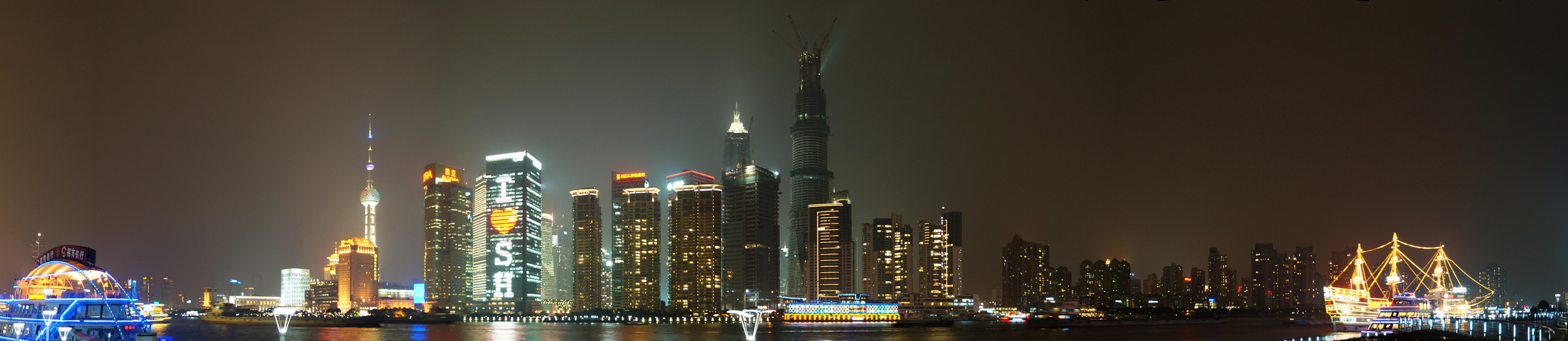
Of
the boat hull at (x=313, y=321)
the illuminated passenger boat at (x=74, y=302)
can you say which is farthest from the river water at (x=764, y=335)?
the illuminated passenger boat at (x=74, y=302)

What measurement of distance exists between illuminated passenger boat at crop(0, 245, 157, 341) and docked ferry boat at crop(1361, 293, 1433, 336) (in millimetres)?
93095

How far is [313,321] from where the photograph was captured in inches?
7628

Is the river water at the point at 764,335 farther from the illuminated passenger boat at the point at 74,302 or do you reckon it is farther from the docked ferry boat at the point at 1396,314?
the illuminated passenger boat at the point at 74,302

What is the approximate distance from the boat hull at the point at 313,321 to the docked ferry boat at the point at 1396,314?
6249 inches

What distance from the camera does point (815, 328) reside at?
150500 mm

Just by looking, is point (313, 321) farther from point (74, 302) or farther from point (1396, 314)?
point (1396, 314)

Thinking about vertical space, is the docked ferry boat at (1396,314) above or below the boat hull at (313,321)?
above

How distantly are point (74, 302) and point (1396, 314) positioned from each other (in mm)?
105522

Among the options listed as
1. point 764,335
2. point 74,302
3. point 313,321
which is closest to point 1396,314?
point 764,335

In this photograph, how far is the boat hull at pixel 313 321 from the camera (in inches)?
7397

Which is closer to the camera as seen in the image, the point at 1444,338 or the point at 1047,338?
the point at 1444,338

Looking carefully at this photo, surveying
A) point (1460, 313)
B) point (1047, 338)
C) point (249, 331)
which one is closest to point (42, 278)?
point (1047, 338)

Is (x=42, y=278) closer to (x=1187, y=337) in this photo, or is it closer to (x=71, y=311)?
(x=71, y=311)

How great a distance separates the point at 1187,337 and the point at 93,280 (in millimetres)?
103836
